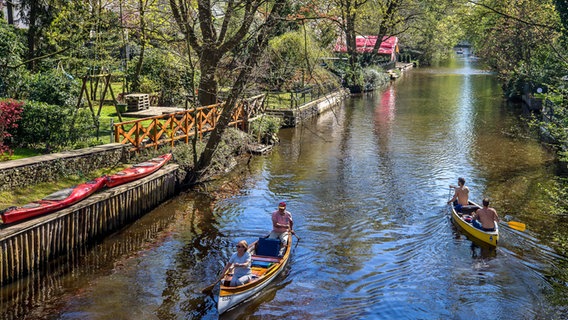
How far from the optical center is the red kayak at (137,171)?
18375 mm

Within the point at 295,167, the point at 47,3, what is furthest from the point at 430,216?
the point at 47,3

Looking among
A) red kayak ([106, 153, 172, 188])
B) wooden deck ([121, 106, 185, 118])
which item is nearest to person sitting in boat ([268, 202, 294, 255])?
red kayak ([106, 153, 172, 188])

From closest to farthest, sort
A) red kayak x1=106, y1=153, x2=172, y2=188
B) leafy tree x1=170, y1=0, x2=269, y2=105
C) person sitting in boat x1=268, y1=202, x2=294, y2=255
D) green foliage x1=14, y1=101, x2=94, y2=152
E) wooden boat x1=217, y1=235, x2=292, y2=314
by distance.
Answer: wooden boat x1=217, y1=235, x2=292, y2=314
person sitting in boat x1=268, y1=202, x2=294, y2=255
red kayak x1=106, y1=153, x2=172, y2=188
green foliage x1=14, y1=101, x2=94, y2=152
leafy tree x1=170, y1=0, x2=269, y2=105

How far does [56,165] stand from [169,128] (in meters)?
8.79

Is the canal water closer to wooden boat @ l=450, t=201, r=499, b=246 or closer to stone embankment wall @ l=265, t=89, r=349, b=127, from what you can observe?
wooden boat @ l=450, t=201, r=499, b=246

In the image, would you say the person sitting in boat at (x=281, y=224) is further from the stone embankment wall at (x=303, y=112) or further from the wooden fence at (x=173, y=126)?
the stone embankment wall at (x=303, y=112)

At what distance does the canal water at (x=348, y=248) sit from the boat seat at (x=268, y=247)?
79 centimetres

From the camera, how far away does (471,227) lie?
17.7 meters

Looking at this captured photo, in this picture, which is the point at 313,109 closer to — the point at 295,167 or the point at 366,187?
the point at 295,167

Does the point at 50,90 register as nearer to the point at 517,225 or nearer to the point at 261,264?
the point at 261,264

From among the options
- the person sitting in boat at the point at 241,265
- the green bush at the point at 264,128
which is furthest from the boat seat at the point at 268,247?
the green bush at the point at 264,128

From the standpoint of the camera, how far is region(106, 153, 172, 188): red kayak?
60.3 ft

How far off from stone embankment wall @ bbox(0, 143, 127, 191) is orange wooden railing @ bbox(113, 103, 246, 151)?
82cm

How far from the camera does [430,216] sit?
20234 mm
